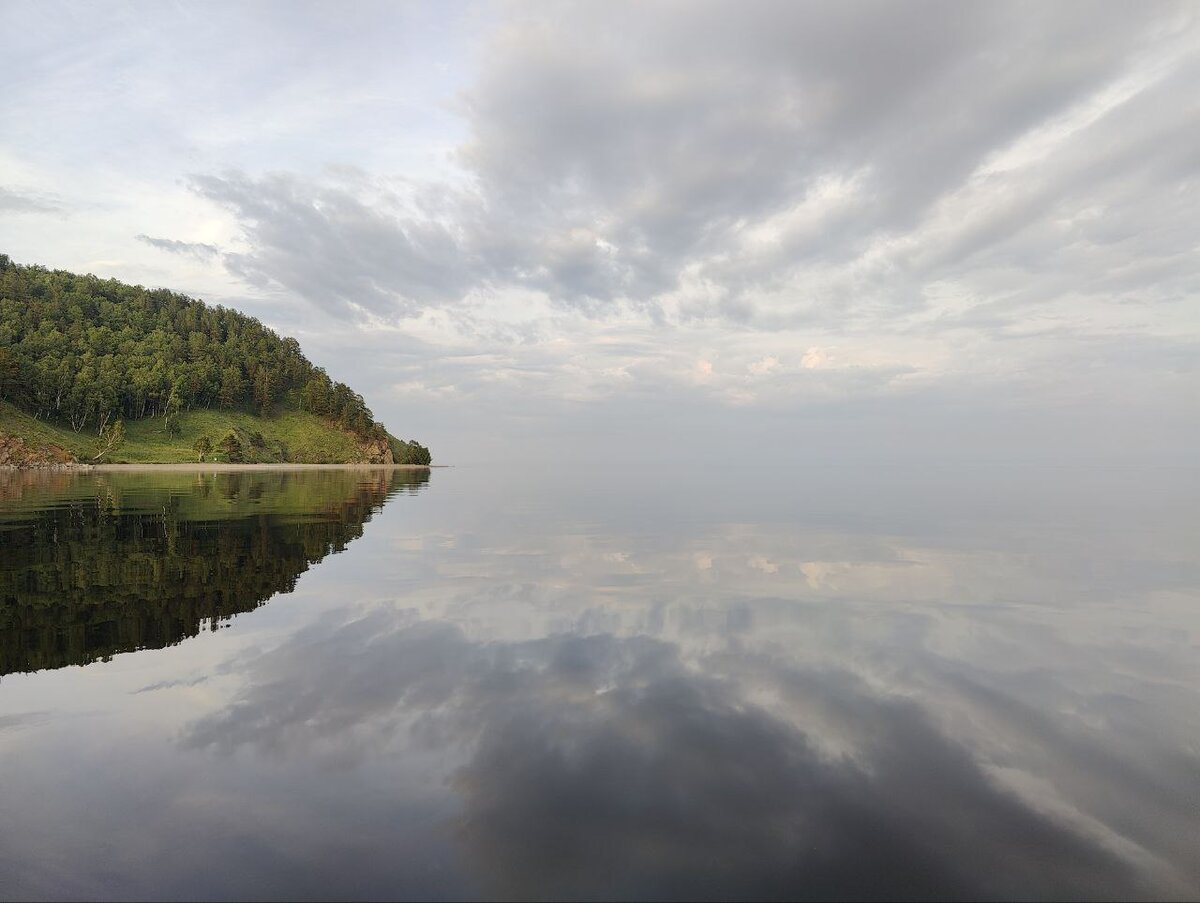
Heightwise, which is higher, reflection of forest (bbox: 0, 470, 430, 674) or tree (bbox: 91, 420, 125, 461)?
tree (bbox: 91, 420, 125, 461)

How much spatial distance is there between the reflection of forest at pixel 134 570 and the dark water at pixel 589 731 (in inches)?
7.0

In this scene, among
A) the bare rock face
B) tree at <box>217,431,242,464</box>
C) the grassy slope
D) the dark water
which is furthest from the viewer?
tree at <box>217,431,242,464</box>

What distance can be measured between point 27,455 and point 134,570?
16016 cm

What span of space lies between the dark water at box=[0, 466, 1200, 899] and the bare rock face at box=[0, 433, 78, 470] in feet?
494

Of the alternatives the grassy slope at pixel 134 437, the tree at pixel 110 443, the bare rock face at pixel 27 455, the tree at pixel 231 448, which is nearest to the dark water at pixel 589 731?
the bare rock face at pixel 27 455

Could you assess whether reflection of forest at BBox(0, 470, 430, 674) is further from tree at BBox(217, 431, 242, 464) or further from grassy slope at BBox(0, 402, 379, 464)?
tree at BBox(217, 431, 242, 464)

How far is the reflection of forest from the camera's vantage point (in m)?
16.8

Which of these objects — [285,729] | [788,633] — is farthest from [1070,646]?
[285,729]

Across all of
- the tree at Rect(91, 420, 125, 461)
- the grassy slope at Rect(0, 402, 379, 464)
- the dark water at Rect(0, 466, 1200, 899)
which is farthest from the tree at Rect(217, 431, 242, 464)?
the dark water at Rect(0, 466, 1200, 899)

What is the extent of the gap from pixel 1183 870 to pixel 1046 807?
1.65 m

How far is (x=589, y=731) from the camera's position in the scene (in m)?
11.7

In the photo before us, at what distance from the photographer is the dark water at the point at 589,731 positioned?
25.3 feet

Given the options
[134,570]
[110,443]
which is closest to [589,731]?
[134,570]

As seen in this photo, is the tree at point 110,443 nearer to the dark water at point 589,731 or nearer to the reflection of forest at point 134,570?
the reflection of forest at point 134,570
